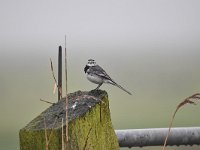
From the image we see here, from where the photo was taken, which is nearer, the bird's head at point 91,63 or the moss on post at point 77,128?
the moss on post at point 77,128

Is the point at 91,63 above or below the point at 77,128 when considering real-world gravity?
above

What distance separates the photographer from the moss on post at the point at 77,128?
8.77 ft

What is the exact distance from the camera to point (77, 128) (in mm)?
2717

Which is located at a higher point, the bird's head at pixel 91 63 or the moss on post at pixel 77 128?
the bird's head at pixel 91 63

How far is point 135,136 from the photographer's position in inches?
182

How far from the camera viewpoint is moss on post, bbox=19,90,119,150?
267cm

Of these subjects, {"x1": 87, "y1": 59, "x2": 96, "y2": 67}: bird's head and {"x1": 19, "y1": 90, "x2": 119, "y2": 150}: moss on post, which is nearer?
{"x1": 19, "y1": 90, "x2": 119, "y2": 150}: moss on post

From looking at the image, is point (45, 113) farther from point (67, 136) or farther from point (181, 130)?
point (181, 130)

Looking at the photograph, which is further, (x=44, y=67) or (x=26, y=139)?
(x=44, y=67)

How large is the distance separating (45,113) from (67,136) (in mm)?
402

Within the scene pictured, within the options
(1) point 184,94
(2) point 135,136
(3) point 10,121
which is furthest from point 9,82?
(2) point 135,136

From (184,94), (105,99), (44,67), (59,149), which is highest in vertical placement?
(44,67)

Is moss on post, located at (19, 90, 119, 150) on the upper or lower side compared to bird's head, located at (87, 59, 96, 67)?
lower

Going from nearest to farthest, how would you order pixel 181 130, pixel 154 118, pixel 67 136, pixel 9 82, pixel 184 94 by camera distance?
pixel 67 136 → pixel 181 130 → pixel 154 118 → pixel 184 94 → pixel 9 82
